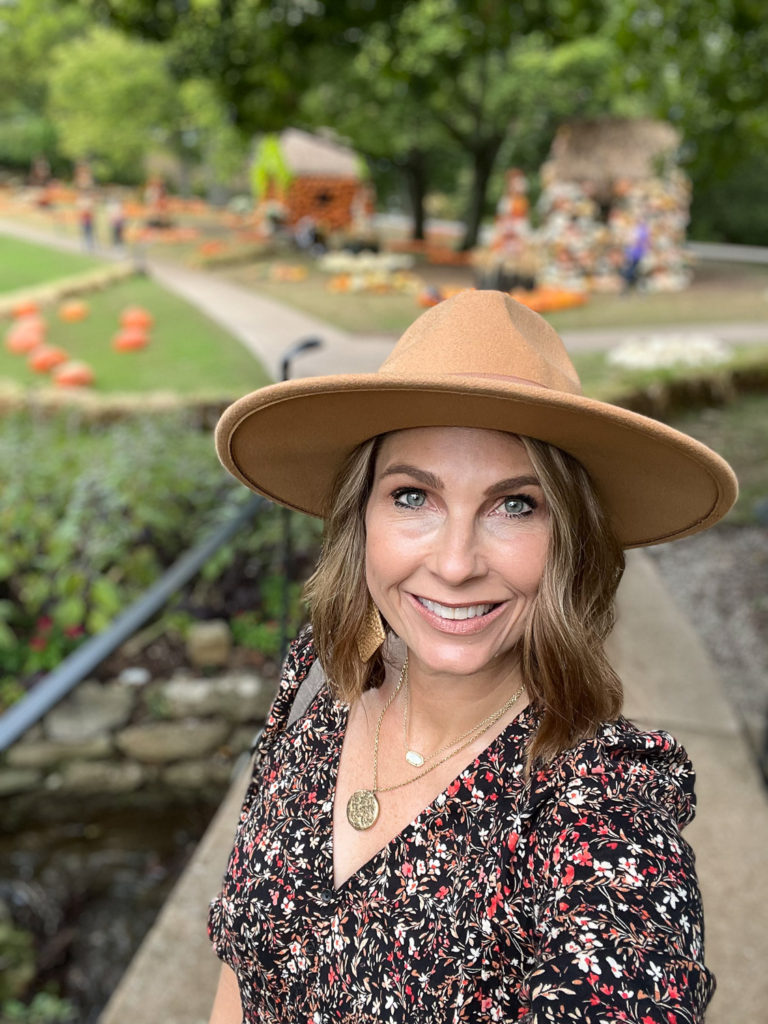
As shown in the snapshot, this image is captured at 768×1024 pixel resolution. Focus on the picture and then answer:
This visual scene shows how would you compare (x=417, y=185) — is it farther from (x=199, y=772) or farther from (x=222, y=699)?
(x=199, y=772)

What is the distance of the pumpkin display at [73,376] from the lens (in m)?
10.1

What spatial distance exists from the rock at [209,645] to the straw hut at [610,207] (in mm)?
15310

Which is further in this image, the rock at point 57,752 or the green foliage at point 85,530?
the green foliage at point 85,530

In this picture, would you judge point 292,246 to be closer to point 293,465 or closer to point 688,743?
point 688,743

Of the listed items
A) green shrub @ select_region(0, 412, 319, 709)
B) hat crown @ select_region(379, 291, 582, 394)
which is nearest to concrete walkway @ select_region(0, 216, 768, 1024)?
hat crown @ select_region(379, 291, 582, 394)

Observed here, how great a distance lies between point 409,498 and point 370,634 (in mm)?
340

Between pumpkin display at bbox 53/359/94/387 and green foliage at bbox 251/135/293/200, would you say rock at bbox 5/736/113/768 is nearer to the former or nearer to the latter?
pumpkin display at bbox 53/359/94/387

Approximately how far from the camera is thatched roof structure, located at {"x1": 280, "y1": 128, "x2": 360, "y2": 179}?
26766mm

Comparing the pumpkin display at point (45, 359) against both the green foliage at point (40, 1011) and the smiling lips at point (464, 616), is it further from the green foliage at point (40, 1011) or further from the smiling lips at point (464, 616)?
the smiling lips at point (464, 616)

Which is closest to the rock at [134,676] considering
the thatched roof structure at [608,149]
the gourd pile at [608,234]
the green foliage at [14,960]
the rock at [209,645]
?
the rock at [209,645]

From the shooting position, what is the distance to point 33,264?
20.3m

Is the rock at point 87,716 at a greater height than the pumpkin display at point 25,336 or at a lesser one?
greater

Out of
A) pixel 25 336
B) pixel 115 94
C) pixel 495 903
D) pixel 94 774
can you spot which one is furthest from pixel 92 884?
pixel 115 94

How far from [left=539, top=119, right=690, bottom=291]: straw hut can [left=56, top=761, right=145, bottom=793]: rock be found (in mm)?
15844
